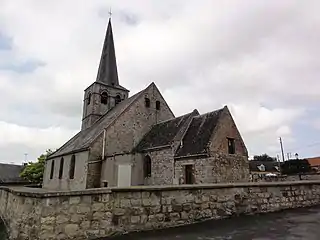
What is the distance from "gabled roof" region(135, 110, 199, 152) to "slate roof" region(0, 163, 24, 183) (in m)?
31.9

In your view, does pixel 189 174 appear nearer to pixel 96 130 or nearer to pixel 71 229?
pixel 96 130

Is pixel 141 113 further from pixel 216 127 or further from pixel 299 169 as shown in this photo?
pixel 299 169

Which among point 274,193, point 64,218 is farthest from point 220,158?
point 64,218

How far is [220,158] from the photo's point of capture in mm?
15922

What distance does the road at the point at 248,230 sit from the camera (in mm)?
5418

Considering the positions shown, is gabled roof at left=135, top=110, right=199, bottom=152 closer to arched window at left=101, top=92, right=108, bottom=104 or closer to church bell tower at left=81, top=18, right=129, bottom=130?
church bell tower at left=81, top=18, right=129, bottom=130

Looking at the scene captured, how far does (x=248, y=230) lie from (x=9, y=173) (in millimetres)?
49666

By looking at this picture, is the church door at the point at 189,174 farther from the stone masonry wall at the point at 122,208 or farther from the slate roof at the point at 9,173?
the slate roof at the point at 9,173

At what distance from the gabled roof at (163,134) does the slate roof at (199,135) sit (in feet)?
3.21

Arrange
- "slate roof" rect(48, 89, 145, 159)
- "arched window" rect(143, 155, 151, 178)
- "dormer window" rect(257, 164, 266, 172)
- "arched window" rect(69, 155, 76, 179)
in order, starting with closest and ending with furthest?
"arched window" rect(143, 155, 151, 178) → "slate roof" rect(48, 89, 145, 159) → "arched window" rect(69, 155, 76, 179) → "dormer window" rect(257, 164, 266, 172)

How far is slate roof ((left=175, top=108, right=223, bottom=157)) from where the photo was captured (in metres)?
16.1

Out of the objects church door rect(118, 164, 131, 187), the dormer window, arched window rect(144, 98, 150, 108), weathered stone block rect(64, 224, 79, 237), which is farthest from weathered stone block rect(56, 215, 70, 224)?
the dormer window

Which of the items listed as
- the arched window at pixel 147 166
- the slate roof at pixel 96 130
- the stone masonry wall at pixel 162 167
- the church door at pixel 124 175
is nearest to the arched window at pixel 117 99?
the slate roof at pixel 96 130

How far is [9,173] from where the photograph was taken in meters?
45.7
